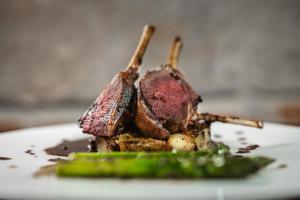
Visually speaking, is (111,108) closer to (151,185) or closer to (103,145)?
(103,145)

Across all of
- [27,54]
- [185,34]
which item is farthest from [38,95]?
[185,34]

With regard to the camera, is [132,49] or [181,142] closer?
[181,142]

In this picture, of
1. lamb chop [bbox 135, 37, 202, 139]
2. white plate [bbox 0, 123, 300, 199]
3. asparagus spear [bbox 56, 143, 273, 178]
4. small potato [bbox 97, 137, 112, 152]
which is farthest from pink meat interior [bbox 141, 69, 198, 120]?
asparagus spear [bbox 56, 143, 273, 178]

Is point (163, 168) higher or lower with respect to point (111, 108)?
lower

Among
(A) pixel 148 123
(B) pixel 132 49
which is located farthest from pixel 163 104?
(B) pixel 132 49

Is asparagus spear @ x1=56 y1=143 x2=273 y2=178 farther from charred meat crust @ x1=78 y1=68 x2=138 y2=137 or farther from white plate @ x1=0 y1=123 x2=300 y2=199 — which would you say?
charred meat crust @ x1=78 y1=68 x2=138 y2=137

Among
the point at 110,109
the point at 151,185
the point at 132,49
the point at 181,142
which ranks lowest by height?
the point at 151,185

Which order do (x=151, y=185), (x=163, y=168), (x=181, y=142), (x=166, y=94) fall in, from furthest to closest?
(x=166, y=94), (x=181, y=142), (x=163, y=168), (x=151, y=185)
